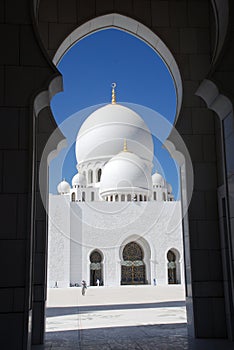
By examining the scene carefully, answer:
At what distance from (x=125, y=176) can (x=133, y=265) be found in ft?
20.8

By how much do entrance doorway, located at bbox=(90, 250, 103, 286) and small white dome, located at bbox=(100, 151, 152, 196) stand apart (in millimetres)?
4959

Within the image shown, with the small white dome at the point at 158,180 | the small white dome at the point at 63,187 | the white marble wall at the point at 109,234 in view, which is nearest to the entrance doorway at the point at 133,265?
the white marble wall at the point at 109,234

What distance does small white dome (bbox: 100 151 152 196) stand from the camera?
1105 inches

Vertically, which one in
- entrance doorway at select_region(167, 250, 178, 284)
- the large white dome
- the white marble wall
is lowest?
entrance doorway at select_region(167, 250, 178, 284)

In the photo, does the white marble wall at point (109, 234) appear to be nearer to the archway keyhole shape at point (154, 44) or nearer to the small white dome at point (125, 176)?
the small white dome at point (125, 176)

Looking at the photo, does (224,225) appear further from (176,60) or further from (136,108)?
(136,108)

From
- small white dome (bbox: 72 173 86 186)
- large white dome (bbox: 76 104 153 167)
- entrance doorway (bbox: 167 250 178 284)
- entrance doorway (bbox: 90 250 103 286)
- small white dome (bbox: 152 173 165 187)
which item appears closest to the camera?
entrance doorway (bbox: 90 250 103 286)

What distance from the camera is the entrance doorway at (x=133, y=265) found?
80.3 ft

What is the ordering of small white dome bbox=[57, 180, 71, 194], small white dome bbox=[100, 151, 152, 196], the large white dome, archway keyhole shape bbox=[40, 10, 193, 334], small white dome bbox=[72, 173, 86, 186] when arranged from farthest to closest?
1. small white dome bbox=[57, 180, 71, 194]
2. small white dome bbox=[72, 173, 86, 186]
3. the large white dome
4. small white dome bbox=[100, 151, 152, 196]
5. archway keyhole shape bbox=[40, 10, 193, 334]

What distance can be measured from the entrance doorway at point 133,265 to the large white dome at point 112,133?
7956 millimetres

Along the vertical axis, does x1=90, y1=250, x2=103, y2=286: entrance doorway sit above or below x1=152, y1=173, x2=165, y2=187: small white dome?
below

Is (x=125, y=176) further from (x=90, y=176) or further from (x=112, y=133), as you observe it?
(x=90, y=176)

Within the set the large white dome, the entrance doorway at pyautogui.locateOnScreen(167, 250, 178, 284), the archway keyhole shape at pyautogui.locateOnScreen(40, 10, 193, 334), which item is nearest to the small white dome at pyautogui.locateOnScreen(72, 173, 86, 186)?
the large white dome

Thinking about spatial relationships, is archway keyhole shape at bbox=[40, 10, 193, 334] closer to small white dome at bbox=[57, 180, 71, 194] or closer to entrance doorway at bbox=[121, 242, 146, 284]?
entrance doorway at bbox=[121, 242, 146, 284]
